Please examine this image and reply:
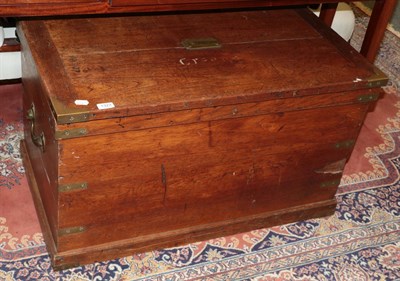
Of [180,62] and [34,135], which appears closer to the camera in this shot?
[180,62]

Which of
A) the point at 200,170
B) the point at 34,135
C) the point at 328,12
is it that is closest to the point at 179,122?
the point at 200,170

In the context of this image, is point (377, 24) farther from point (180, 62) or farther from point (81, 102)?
point (81, 102)

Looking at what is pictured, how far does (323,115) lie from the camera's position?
1.75 metres

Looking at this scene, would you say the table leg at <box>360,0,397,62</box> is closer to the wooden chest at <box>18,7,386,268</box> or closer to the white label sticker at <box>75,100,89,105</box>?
the wooden chest at <box>18,7,386,268</box>

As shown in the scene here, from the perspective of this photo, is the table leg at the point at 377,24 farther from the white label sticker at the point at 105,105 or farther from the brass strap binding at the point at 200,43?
the white label sticker at the point at 105,105

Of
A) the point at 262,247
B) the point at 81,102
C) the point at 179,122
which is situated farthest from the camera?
the point at 262,247

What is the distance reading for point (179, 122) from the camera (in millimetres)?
1549

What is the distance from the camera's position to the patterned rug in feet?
5.70

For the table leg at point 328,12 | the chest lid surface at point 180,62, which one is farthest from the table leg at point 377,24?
the chest lid surface at point 180,62

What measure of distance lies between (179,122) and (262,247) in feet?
1.88

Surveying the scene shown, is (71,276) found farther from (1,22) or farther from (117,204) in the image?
(1,22)

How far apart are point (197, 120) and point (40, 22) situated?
563 millimetres

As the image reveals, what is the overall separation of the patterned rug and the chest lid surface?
21.0 inches

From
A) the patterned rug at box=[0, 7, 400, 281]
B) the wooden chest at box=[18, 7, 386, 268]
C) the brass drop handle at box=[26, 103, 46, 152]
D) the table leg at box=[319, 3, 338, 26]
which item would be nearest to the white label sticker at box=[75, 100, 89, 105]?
the wooden chest at box=[18, 7, 386, 268]
